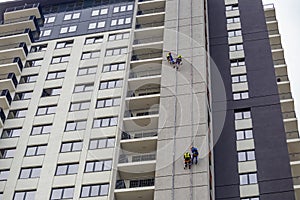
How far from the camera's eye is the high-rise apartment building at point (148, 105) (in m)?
45.7

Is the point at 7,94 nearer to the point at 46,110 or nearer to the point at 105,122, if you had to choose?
the point at 46,110

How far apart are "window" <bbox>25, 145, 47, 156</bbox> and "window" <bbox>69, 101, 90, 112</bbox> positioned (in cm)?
517

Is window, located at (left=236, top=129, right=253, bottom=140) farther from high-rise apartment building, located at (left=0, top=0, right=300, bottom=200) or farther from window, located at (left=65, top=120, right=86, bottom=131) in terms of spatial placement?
window, located at (left=65, top=120, right=86, bottom=131)

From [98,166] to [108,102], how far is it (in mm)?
8419

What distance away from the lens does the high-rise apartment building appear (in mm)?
45719

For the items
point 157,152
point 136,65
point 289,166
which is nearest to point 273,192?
point 289,166

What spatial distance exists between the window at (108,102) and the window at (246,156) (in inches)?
534

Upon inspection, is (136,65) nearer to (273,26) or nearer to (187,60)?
(187,60)

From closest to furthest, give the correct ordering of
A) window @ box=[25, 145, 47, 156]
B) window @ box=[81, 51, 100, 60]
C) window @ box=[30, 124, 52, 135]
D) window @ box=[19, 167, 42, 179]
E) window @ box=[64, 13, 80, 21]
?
window @ box=[19, 167, 42, 179] → window @ box=[25, 145, 47, 156] → window @ box=[30, 124, 52, 135] → window @ box=[81, 51, 100, 60] → window @ box=[64, 13, 80, 21]

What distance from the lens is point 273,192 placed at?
44.2 m

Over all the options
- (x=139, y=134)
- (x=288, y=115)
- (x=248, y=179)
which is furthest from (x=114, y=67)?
(x=248, y=179)

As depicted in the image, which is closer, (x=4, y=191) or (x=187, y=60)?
(x=4, y=191)

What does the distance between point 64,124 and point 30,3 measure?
27.1m

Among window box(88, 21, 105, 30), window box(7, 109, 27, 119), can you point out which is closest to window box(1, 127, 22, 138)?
window box(7, 109, 27, 119)
